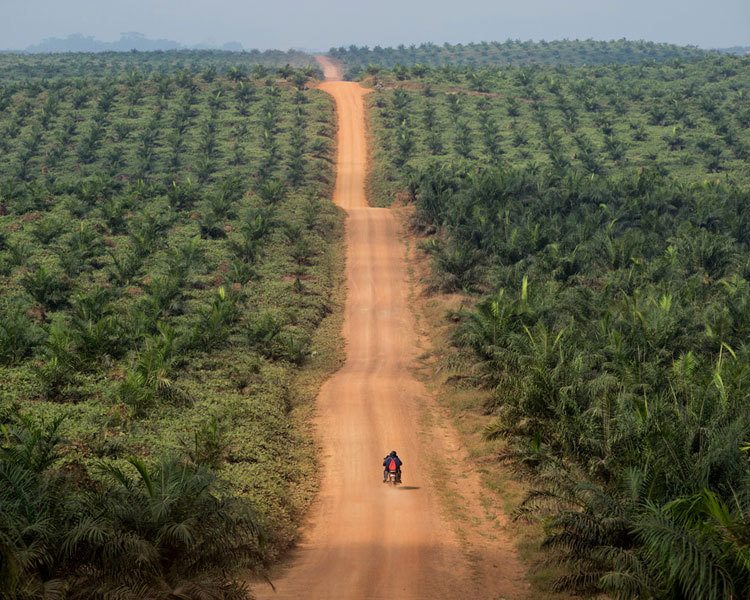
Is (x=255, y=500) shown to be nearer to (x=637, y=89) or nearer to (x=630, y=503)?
(x=630, y=503)

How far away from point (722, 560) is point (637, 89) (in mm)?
76173

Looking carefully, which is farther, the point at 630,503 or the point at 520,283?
the point at 520,283

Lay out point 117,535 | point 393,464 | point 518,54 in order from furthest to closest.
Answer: point 518,54, point 393,464, point 117,535

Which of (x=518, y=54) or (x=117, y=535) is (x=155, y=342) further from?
(x=518, y=54)

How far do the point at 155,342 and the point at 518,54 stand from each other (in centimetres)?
12691

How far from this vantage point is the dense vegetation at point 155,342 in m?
11.3

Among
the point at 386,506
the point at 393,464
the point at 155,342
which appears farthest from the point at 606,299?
the point at 155,342

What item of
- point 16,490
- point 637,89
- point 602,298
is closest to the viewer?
point 16,490

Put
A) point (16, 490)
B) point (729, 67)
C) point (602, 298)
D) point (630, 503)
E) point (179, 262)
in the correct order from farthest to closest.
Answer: point (729, 67)
point (179, 262)
point (602, 298)
point (630, 503)
point (16, 490)

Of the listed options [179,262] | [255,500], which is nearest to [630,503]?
[255,500]

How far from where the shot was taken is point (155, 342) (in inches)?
955

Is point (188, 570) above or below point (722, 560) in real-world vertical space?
below

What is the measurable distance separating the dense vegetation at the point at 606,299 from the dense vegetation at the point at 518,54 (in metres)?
57.8

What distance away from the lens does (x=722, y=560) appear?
1043cm
